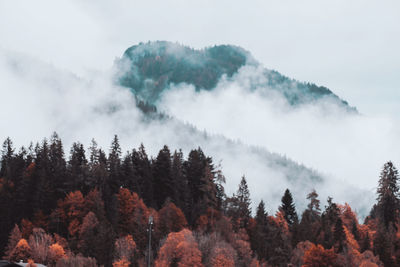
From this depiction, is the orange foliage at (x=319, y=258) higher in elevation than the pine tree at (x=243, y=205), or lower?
lower

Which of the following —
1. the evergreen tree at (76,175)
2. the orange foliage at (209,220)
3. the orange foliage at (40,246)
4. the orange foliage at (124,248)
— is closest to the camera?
the orange foliage at (124,248)

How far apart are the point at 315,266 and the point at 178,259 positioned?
2706 cm

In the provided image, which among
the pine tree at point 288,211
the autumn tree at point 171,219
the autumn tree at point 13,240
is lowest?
the autumn tree at point 13,240

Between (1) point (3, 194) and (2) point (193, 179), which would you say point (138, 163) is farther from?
(1) point (3, 194)

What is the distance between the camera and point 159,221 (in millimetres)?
97125

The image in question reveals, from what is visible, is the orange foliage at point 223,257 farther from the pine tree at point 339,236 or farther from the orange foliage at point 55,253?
the pine tree at point 339,236

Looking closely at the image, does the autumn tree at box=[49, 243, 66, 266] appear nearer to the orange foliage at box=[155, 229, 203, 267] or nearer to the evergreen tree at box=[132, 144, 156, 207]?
the orange foliage at box=[155, 229, 203, 267]

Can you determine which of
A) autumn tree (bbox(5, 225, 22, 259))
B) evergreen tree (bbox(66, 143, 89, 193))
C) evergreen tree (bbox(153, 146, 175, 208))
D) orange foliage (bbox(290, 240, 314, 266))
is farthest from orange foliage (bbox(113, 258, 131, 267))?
orange foliage (bbox(290, 240, 314, 266))

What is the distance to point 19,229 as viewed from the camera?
9844 centimetres

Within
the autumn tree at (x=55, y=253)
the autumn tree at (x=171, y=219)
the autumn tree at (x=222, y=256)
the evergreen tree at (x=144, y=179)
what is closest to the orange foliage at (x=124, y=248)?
the autumn tree at (x=171, y=219)

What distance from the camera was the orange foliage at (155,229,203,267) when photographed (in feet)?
243

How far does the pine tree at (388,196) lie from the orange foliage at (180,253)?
2107 inches

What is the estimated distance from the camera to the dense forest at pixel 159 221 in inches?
3228

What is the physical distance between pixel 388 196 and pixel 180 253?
58204 millimetres
